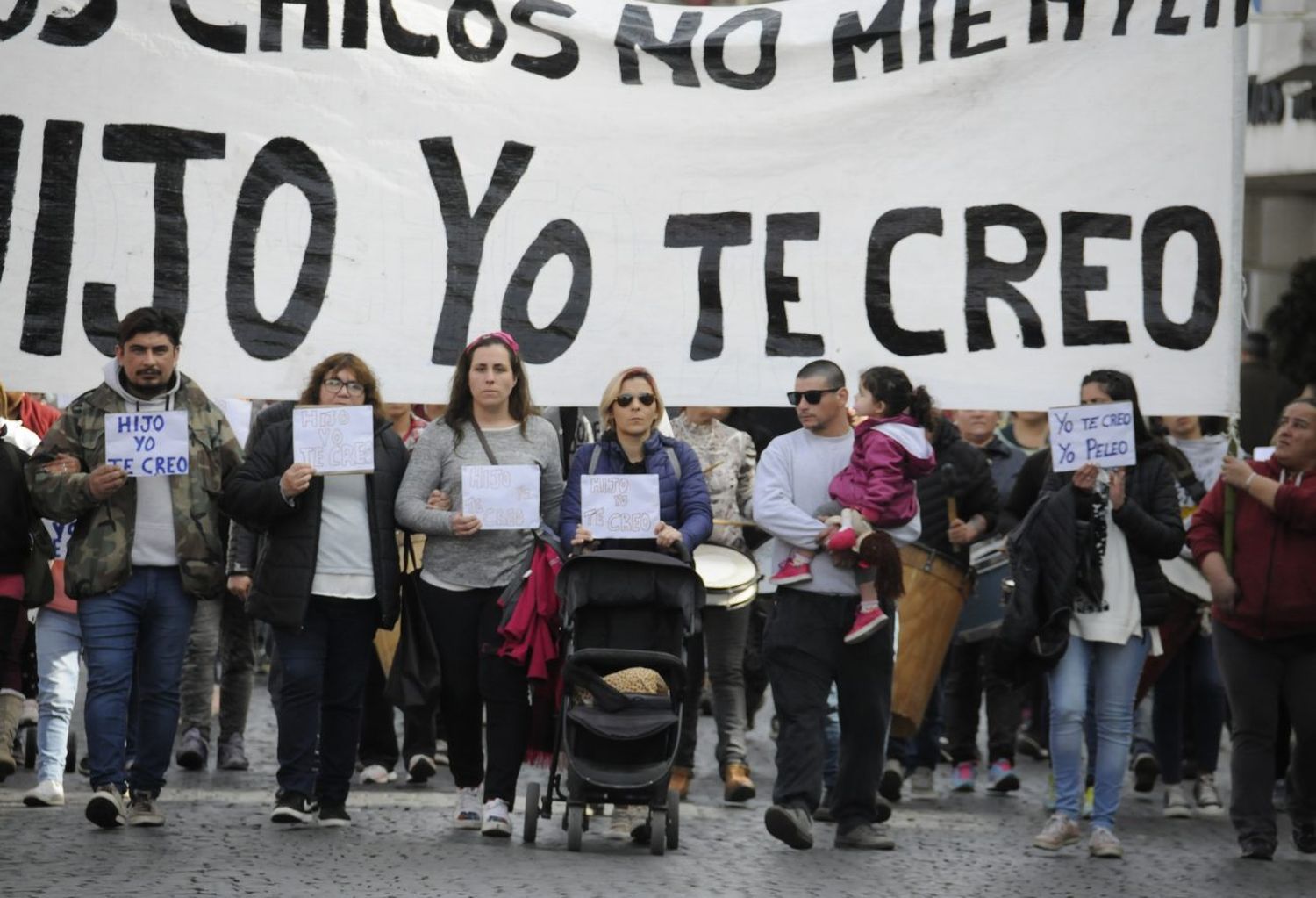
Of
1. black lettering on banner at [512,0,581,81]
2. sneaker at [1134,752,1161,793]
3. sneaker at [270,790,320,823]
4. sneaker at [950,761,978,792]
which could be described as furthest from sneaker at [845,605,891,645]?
sneaker at [1134,752,1161,793]

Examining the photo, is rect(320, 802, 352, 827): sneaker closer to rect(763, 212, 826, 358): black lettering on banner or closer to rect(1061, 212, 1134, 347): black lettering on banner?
rect(763, 212, 826, 358): black lettering on banner

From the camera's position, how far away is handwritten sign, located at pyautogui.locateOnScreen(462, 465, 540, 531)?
948 cm

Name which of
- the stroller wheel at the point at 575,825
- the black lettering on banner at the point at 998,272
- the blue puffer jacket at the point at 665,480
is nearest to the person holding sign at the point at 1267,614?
the black lettering on banner at the point at 998,272

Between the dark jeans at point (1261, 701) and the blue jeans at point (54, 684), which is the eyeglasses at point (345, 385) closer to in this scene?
the blue jeans at point (54, 684)

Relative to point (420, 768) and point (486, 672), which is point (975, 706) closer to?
point (420, 768)

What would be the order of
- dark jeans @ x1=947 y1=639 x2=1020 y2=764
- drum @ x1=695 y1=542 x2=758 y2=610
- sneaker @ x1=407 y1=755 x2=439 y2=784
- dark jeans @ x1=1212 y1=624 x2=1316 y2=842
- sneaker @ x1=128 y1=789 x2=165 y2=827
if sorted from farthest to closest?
dark jeans @ x1=947 y1=639 x2=1020 y2=764, sneaker @ x1=407 y1=755 x2=439 y2=784, drum @ x1=695 y1=542 x2=758 y2=610, dark jeans @ x1=1212 y1=624 x2=1316 y2=842, sneaker @ x1=128 y1=789 x2=165 y2=827

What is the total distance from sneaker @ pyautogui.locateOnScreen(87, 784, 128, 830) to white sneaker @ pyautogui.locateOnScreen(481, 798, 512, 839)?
1.48 metres

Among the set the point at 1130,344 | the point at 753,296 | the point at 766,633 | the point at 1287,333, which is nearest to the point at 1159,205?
the point at 1130,344

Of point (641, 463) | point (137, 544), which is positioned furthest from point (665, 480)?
point (137, 544)

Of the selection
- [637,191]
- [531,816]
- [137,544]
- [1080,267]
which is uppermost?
[637,191]

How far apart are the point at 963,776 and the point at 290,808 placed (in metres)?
3.96

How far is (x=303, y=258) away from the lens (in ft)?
30.8

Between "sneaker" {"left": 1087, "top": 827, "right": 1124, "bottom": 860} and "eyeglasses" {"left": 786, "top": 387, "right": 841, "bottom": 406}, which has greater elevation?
"eyeglasses" {"left": 786, "top": 387, "right": 841, "bottom": 406}

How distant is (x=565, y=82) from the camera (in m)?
9.58
